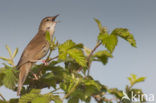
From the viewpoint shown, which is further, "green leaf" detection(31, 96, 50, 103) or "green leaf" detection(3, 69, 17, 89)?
"green leaf" detection(3, 69, 17, 89)

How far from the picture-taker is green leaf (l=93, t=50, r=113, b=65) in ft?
9.32

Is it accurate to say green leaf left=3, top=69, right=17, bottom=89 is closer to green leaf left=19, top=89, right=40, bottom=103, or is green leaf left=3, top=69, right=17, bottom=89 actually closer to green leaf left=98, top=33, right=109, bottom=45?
green leaf left=19, top=89, right=40, bottom=103

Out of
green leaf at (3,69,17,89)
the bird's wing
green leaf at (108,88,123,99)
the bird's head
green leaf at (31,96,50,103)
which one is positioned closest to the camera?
green leaf at (31,96,50,103)

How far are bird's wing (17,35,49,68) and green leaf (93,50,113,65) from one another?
2118mm

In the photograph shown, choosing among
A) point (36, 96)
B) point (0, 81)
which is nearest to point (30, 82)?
point (0, 81)

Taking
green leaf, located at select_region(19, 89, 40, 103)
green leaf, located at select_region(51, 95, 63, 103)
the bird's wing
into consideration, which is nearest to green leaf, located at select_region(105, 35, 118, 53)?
green leaf, located at select_region(51, 95, 63, 103)

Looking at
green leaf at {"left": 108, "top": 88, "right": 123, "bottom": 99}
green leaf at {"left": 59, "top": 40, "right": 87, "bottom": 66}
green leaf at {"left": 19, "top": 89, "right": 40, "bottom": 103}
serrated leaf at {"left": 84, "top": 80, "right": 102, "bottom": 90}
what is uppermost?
green leaf at {"left": 59, "top": 40, "right": 87, "bottom": 66}

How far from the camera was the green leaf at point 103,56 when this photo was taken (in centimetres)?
284

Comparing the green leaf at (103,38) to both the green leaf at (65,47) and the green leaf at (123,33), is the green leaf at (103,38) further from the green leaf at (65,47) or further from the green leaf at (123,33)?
the green leaf at (65,47)

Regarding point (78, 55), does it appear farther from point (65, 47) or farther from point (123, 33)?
point (123, 33)

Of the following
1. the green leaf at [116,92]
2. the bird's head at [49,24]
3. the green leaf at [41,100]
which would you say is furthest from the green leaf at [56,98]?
the bird's head at [49,24]

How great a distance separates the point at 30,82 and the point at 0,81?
319 mm

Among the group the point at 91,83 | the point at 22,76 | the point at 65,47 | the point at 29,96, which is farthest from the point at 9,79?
the point at 91,83

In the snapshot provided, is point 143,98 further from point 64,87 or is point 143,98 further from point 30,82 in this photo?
point 30,82
